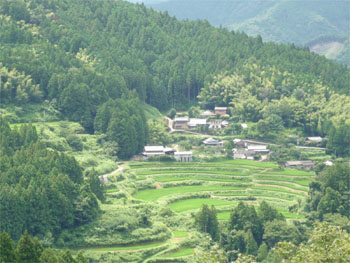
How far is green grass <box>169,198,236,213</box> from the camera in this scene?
168 ft

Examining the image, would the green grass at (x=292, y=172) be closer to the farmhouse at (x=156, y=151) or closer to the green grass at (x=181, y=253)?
the farmhouse at (x=156, y=151)

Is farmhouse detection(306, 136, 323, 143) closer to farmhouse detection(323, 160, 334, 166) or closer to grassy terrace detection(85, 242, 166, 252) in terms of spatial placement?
farmhouse detection(323, 160, 334, 166)

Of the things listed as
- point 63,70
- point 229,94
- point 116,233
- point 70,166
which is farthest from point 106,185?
point 229,94

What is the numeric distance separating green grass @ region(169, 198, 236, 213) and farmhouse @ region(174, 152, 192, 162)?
31.9 ft

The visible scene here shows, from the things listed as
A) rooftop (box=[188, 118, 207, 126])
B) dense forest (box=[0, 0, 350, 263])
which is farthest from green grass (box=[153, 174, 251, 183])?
rooftop (box=[188, 118, 207, 126])

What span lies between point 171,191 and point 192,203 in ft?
9.28

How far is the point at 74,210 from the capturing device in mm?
44312

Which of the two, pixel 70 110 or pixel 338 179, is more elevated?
pixel 70 110

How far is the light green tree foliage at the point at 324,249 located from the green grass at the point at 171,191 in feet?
92.0

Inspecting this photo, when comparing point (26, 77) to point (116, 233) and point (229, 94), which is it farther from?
point (116, 233)

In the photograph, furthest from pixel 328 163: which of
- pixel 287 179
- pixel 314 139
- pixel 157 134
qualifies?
pixel 157 134

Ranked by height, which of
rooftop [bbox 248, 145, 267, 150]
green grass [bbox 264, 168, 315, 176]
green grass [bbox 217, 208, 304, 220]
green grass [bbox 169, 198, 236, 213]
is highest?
rooftop [bbox 248, 145, 267, 150]

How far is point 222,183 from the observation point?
2275 inches

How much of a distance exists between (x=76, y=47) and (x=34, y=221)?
43.6 meters
